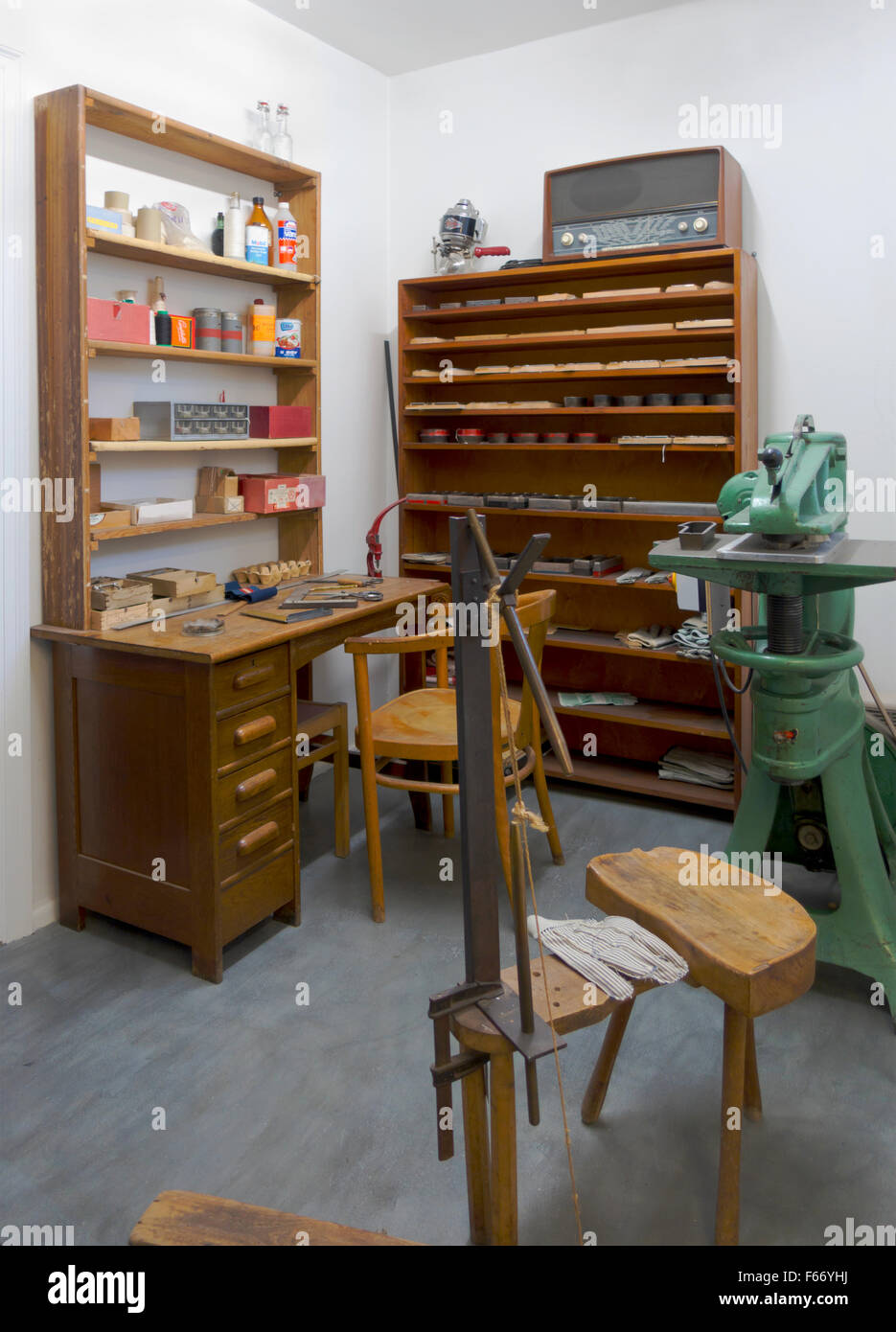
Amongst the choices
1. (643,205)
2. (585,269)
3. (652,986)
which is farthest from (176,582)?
(643,205)

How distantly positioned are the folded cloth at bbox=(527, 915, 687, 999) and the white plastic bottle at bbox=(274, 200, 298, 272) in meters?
2.66

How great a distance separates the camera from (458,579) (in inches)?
50.5

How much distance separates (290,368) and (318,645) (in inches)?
51.4

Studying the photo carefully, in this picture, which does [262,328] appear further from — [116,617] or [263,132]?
[116,617]

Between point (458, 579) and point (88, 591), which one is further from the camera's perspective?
point (88, 591)

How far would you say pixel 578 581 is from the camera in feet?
12.4

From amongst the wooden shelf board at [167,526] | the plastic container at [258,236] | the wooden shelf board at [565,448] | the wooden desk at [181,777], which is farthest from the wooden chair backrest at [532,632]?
the plastic container at [258,236]

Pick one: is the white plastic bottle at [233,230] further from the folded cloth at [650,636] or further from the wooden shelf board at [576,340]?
the folded cloth at [650,636]

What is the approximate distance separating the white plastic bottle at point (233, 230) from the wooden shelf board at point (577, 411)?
1.02 meters

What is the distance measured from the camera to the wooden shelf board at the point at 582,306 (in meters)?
3.41

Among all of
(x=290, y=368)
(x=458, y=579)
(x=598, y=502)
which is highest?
(x=290, y=368)

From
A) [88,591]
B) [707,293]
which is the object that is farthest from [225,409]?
[707,293]

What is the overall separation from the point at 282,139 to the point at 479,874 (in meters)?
3.07
